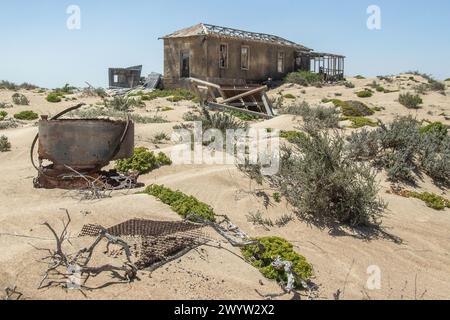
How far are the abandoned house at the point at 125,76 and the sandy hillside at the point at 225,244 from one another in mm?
23247

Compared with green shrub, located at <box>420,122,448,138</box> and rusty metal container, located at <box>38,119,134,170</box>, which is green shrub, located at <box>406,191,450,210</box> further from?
rusty metal container, located at <box>38,119,134,170</box>

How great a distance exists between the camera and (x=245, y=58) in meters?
28.2

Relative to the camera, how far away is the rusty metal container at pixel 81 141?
20.6 ft

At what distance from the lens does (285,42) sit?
32.9 metres

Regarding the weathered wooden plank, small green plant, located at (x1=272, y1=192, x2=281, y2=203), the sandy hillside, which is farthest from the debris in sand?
the weathered wooden plank

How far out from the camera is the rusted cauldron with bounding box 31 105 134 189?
20.6 ft

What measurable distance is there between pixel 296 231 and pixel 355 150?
377 cm

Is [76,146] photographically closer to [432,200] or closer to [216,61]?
[432,200]

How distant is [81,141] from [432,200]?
5.50m

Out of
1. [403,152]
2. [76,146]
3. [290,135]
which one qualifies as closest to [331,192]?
[403,152]

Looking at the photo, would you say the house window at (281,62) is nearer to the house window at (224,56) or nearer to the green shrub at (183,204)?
the house window at (224,56)

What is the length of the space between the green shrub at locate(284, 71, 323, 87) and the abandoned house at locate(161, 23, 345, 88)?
1.24 m

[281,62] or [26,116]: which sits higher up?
[281,62]
